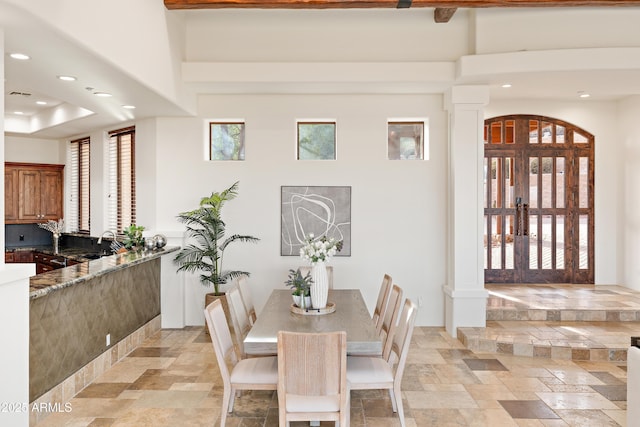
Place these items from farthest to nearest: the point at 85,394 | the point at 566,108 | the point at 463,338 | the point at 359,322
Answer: the point at 566,108
the point at 463,338
the point at 85,394
the point at 359,322

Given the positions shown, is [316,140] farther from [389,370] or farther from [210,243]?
[389,370]

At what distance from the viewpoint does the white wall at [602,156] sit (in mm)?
6188

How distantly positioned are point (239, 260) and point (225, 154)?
4.47ft

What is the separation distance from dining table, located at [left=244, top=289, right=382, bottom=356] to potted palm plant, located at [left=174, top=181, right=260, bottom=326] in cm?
145

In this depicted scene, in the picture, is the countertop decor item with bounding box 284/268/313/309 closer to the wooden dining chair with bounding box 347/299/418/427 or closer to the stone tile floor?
the wooden dining chair with bounding box 347/299/418/427

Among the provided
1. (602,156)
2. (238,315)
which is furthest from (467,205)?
(238,315)

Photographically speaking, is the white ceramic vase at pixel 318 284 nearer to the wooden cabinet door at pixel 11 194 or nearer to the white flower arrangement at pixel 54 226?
the white flower arrangement at pixel 54 226

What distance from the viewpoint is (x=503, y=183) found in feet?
20.6

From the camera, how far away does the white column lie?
4.92 meters

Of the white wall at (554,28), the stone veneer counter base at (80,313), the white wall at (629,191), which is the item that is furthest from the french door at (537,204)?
the stone veneer counter base at (80,313)

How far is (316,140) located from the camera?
5.54m

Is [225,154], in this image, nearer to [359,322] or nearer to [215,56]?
[215,56]

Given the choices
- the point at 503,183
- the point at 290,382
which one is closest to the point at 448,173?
the point at 503,183

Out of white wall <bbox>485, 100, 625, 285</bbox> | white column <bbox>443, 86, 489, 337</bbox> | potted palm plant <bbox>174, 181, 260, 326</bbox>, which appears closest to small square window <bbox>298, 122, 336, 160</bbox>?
potted palm plant <bbox>174, 181, 260, 326</bbox>
